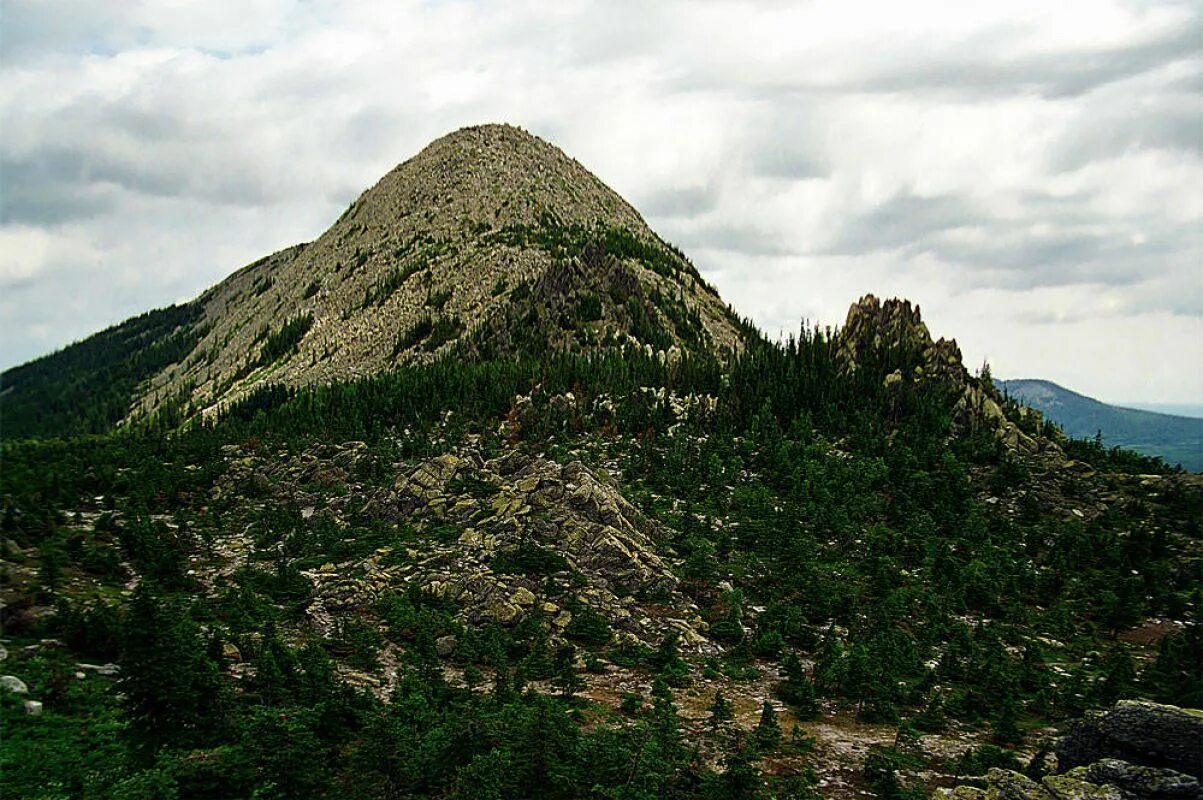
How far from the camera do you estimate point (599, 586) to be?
104 feet

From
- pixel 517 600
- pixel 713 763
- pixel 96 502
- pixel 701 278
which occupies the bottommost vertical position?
pixel 713 763

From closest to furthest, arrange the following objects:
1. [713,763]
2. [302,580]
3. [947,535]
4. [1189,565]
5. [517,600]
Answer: [713,763], [517,600], [302,580], [1189,565], [947,535]

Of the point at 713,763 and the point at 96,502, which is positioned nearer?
the point at 713,763

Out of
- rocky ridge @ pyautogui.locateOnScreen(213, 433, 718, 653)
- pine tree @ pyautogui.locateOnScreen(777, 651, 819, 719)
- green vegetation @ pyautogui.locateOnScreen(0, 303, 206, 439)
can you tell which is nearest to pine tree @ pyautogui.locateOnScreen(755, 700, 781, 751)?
pine tree @ pyautogui.locateOnScreen(777, 651, 819, 719)

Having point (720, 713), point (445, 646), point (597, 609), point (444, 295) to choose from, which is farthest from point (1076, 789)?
point (444, 295)

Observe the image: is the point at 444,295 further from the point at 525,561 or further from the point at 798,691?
the point at 798,691

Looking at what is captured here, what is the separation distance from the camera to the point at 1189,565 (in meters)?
36.3

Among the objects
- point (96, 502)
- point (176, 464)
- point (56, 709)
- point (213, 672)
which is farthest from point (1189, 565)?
point (176, 464)

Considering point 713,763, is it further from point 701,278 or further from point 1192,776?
point 701,278

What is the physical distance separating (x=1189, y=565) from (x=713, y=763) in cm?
3319

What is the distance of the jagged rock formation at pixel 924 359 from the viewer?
53594 mm

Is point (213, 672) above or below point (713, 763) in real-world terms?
above

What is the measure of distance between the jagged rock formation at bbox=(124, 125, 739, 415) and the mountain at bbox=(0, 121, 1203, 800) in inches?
752

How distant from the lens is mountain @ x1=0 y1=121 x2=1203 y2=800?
1681cm
